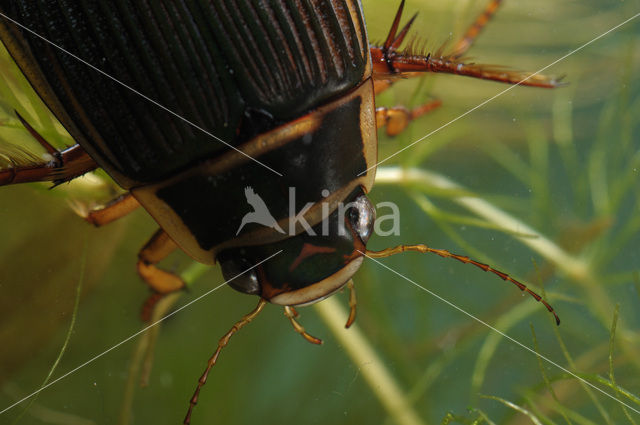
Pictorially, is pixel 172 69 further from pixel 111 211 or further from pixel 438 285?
pixel 438 285

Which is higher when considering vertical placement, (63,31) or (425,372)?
(63,31)

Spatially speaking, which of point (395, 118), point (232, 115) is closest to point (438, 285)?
point (395, 118)

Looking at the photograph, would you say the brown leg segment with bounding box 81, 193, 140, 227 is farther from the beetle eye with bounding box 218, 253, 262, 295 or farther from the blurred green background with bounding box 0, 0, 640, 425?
the beetle eye with bounding box 218, 253, 262, 295

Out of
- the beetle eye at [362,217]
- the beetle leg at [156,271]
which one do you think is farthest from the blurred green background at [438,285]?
the beetle eye at [362,217]

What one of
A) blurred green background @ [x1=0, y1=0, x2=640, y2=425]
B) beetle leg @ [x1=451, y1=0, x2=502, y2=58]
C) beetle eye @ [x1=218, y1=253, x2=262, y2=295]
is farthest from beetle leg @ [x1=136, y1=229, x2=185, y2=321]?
beetle leg @ [x1=451, y1=0, x2=502, y2=58]

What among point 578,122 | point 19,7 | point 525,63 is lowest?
point 578,122

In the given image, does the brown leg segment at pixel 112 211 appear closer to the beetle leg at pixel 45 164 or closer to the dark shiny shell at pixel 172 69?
the beetle leg at pixel 45 164

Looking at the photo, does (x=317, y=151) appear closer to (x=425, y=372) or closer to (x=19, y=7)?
(x=19, y=7)

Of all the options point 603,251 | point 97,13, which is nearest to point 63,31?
point 97,13
